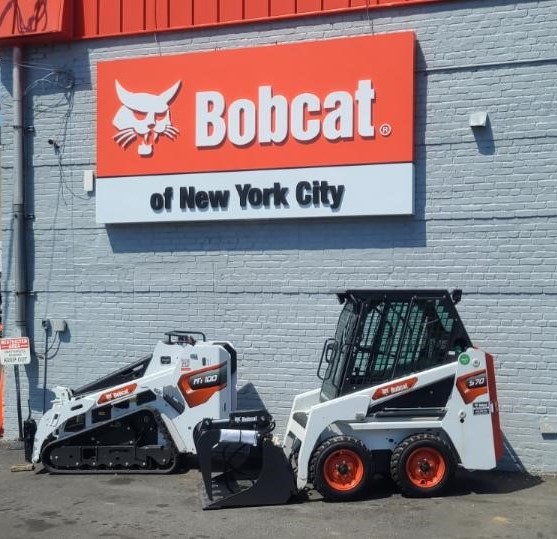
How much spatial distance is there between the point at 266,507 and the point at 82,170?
5734 mm

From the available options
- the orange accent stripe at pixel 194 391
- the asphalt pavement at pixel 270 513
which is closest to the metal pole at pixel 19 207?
the asphalt pavement at pixel 270 513

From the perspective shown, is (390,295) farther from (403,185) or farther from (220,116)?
(220,116)

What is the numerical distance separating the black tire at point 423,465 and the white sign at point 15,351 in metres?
5.38

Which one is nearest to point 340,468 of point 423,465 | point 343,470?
point 343,470

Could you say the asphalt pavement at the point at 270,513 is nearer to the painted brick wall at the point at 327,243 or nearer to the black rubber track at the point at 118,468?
the black rubber track at the point at 118,468

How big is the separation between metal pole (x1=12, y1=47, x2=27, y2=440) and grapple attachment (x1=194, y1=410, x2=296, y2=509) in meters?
4.35

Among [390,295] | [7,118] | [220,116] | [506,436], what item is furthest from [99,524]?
[7,118]

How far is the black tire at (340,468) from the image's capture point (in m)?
8.55

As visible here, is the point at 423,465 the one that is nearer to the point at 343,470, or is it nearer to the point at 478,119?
the point at 343,470

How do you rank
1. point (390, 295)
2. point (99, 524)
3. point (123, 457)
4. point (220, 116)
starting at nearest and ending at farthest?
point (99, 524) → point (390, 295) → point (123, 457) → point (220, 116)

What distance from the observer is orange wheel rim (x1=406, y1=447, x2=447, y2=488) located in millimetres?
8680

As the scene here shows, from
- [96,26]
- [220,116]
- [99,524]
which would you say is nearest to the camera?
[99,524]

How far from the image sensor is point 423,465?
871 centimetres

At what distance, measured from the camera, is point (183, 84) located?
37.4 ft
